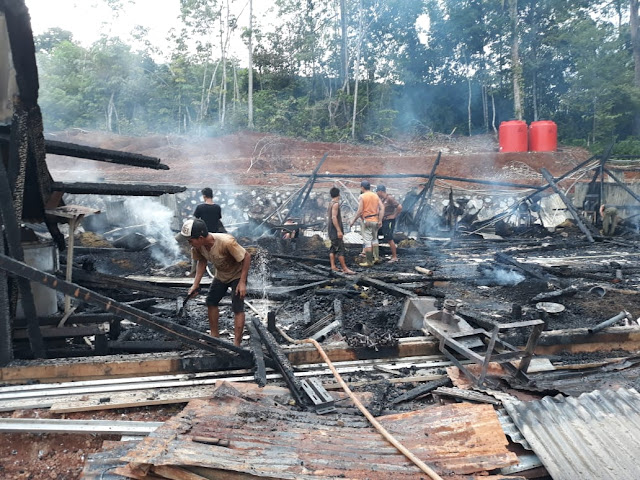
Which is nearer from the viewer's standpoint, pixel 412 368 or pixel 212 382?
pixel 212 382

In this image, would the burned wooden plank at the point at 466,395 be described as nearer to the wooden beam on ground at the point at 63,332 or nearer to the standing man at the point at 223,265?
the standing man at the point at 223,265

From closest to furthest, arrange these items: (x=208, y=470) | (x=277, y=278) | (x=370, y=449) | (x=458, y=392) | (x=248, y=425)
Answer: (x=208, y=470)
(x=370, y=449)
(x=248, y=425)
(x=458, y=392)
(x=277, y=278)

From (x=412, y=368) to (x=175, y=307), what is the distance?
4.04m

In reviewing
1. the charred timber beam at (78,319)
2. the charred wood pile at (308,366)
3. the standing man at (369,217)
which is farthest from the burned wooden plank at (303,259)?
the charred timber beam at (78,319)

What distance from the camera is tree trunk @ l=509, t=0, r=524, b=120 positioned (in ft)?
89.4

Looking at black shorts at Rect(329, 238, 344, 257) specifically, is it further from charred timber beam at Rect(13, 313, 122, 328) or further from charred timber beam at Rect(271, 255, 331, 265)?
charred timber beam at Rect(13, 313, 122, 328)

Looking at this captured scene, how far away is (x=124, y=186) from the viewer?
244 inches

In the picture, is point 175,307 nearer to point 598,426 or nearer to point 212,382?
point 212,382

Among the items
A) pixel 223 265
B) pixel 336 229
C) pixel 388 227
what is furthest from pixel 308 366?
pixel 388 227

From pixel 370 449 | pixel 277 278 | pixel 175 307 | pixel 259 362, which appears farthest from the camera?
pixel 277 278

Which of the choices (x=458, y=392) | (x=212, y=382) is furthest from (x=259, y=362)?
(x=458, y=392)

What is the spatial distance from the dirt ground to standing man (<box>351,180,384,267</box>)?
496 mm

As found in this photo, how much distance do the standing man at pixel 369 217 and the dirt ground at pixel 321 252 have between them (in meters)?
0.50

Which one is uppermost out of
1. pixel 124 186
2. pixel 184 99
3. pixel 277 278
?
pixel 184 99
